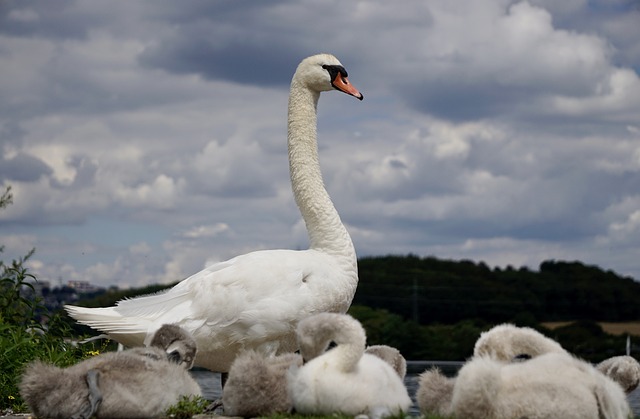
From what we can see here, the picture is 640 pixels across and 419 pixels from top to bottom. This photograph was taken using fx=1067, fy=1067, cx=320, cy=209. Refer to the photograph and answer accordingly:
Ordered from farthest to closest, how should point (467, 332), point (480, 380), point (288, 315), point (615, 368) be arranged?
point (467, 332) → point (288, 315) → point (615, 368) → point (480, 380)

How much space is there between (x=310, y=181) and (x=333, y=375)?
4842 mm

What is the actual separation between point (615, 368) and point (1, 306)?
7.30 m

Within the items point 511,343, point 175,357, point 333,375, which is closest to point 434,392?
point 511,343

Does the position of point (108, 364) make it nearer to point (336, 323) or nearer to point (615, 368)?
point (336, 323)

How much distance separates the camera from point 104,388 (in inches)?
326

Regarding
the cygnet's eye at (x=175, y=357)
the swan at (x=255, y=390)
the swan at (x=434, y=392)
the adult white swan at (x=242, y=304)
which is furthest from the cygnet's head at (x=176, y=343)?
the swan at (x=434, y=392)

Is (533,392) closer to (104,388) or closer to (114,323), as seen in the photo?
(104,388)

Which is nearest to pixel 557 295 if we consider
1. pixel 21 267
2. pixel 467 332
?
pixel 467 332

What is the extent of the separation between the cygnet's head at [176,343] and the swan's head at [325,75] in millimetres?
4504

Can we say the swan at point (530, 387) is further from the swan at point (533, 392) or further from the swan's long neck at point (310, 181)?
the swan's long neck at point (310, 181)

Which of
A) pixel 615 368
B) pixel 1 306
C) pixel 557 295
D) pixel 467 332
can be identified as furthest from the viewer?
pixel 557 295

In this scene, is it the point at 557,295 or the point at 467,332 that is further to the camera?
the point at 557,295

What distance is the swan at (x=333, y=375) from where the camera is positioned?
798 centimetres

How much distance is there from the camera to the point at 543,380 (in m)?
7.79
